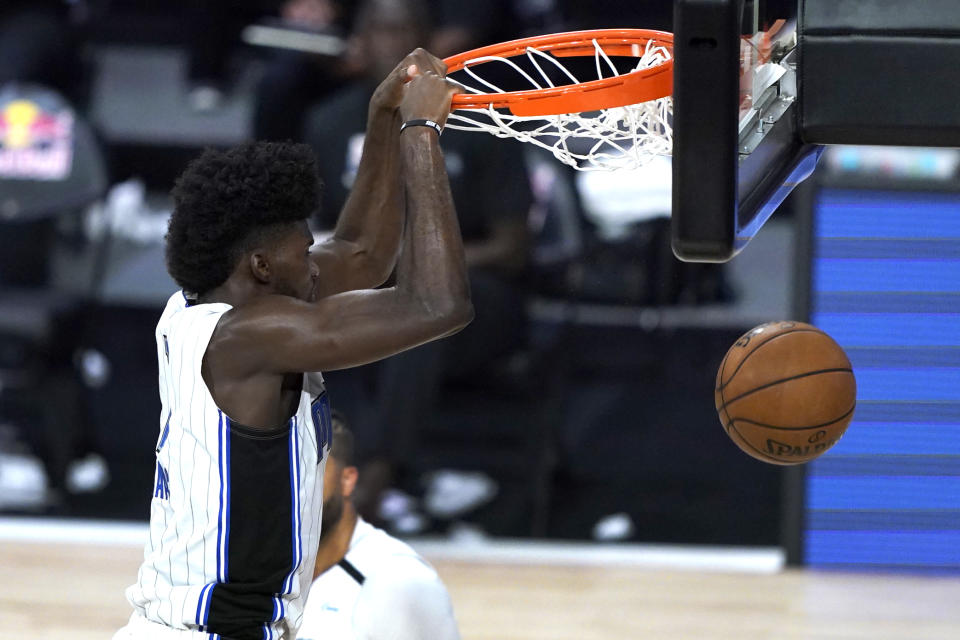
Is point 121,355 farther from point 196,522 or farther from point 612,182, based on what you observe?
point 196,522

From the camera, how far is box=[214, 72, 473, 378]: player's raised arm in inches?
89.7

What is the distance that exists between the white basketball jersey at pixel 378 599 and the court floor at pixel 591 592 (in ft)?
4.44

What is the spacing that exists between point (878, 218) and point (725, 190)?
3.23 meters

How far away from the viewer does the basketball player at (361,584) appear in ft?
10.2

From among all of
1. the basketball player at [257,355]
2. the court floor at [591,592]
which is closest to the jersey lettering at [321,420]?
the basketball player at [257,355]

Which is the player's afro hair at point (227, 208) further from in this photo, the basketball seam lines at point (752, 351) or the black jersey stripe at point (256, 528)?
the basketball seam lines at point (752, 351)

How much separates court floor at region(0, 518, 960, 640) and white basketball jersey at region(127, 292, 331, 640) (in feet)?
7.26

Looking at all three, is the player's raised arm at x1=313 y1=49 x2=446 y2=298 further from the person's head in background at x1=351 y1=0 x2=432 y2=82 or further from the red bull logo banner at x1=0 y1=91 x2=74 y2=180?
the red bull logo banner at x1=0 y1=91 x2=74 y2=180

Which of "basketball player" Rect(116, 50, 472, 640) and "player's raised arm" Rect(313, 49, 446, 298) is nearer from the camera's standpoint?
"basketball player" Rect(116, 50, 472, 640)

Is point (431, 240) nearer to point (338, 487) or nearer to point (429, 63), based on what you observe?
point (429, 63)

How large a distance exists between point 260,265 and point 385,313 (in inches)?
10.6

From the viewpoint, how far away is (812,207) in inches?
204

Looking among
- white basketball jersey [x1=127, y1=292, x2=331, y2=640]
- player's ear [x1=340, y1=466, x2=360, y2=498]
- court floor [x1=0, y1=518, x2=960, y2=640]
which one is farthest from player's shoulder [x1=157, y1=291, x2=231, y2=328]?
court floor [x1=0, y1=518, x2=960, y2=640]

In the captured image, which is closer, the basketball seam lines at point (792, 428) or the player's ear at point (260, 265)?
the player's ear at point (260, 265)
